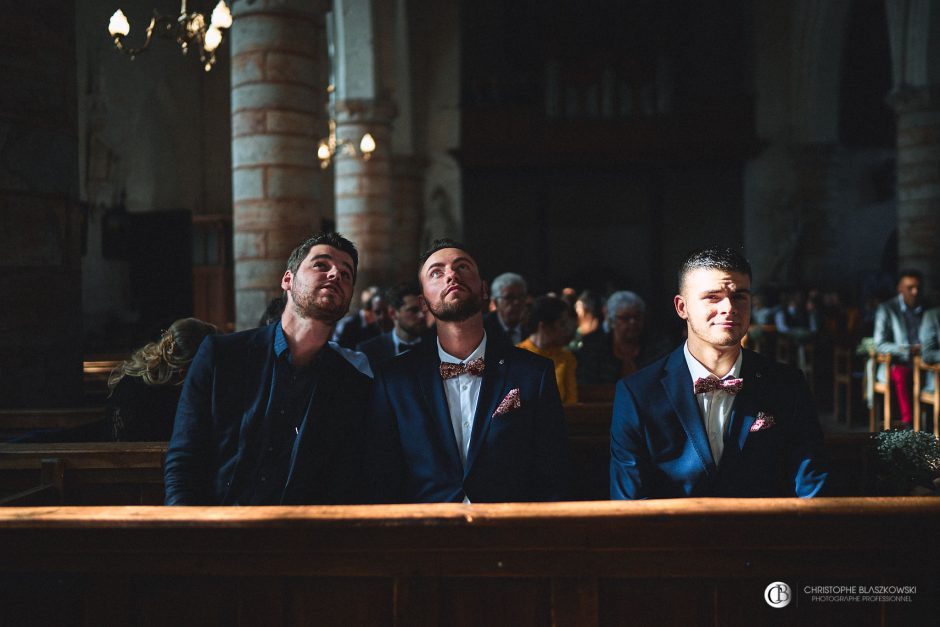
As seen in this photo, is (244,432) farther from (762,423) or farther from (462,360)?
(762,423)

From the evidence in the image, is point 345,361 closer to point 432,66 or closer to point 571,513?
point 571,513

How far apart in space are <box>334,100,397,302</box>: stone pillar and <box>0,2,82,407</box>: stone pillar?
28.0 feet

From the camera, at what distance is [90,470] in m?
2.89

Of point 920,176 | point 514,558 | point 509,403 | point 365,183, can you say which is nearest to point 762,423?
point 509,403

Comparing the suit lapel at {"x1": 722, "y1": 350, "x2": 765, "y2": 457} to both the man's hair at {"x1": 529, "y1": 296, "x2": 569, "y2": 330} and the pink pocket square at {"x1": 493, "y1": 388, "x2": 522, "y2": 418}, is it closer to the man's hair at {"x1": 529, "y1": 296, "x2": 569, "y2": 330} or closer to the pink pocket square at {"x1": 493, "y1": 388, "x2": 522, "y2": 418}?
the pink pocket square at {"x1": 493, "y1": 388, "x2": 522, "y2": 418}

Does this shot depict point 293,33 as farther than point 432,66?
No

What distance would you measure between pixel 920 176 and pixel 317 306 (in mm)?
12462

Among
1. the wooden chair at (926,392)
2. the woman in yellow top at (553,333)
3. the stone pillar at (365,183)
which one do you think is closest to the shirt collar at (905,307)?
the wooden chair at (926,392)

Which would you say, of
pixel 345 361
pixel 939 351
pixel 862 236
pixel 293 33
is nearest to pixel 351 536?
pixel 345 361

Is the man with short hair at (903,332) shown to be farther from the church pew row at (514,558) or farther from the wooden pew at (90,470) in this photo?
the wooden pew at (90,470)

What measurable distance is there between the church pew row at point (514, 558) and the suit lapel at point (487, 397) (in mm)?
549

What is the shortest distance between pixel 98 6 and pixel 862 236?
62.3ft

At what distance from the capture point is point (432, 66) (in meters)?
20.3

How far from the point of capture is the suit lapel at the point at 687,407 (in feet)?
6.83
